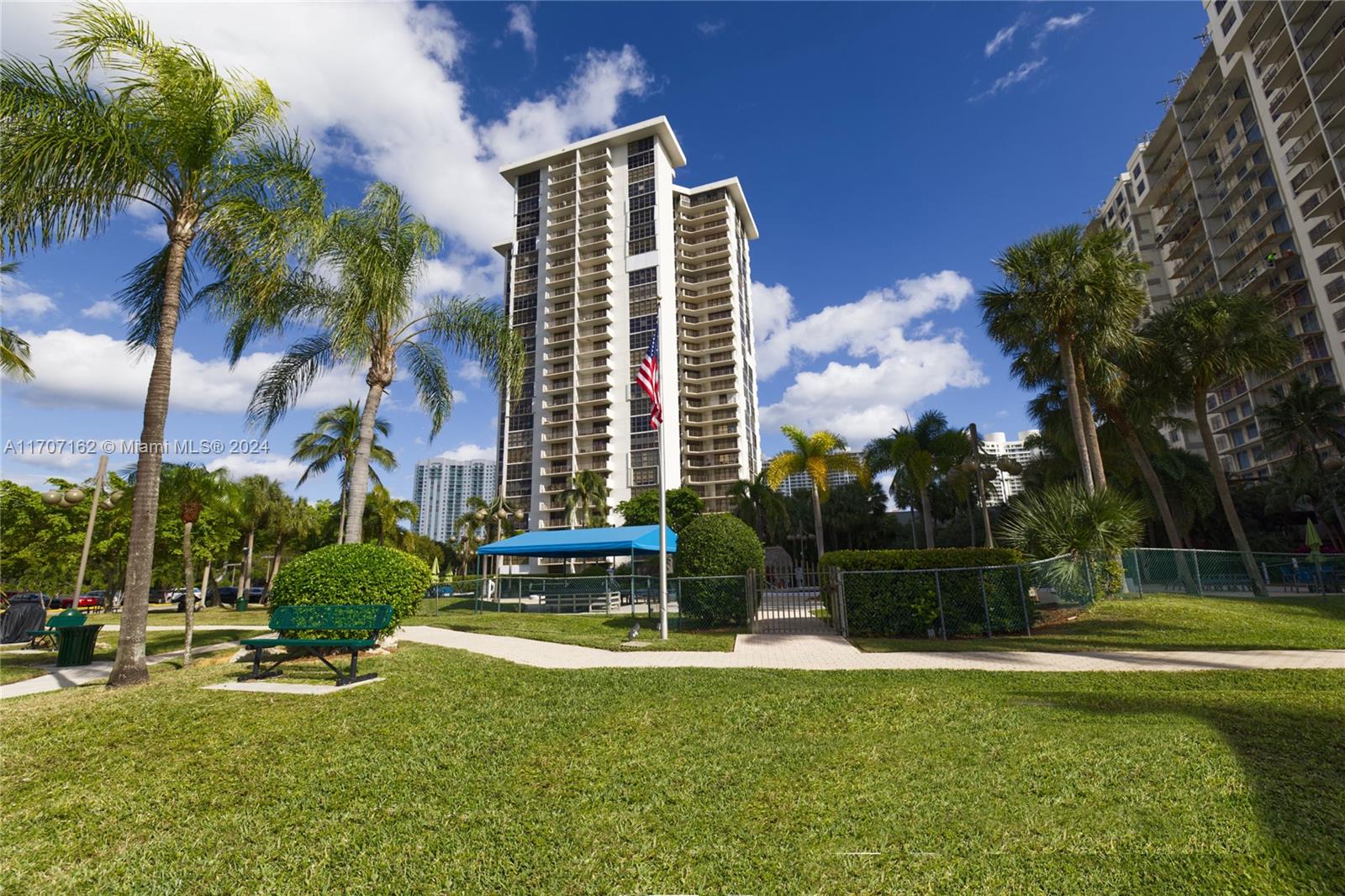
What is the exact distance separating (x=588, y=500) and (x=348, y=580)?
4916cm

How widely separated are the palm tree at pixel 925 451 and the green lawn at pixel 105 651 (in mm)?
29718

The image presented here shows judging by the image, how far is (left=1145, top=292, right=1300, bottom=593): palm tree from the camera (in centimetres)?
2217

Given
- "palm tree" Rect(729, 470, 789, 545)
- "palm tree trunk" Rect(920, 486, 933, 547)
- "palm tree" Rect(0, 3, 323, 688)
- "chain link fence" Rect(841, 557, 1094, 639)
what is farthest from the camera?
"palm tree" Rect(729, 470, 789, 545)

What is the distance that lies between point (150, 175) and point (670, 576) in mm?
13777

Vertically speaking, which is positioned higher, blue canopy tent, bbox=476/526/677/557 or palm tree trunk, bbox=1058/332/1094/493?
palm tree trunk, bbox=1058/332/1094/493

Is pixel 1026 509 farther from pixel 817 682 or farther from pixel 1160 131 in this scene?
pixel 1160 131

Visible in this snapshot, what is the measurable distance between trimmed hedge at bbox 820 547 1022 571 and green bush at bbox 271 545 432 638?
9.98 meters

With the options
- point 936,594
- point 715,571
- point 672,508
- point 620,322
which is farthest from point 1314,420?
point 620,322

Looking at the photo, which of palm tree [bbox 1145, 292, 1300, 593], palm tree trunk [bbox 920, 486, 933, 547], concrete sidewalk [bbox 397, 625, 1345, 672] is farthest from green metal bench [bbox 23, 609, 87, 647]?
palm tree [bbox 1145, 292, 1300, 593]

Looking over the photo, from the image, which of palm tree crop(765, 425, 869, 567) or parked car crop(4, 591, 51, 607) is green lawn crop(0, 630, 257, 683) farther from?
palm tree crop(765, 425, 869, 567)

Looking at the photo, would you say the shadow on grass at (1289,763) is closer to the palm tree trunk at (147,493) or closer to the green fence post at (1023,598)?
the green fence post at (1023,598)

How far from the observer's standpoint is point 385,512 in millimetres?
42781

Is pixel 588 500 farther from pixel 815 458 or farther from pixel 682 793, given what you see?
pixel 682 793

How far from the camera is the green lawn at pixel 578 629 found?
1298 centimetres
